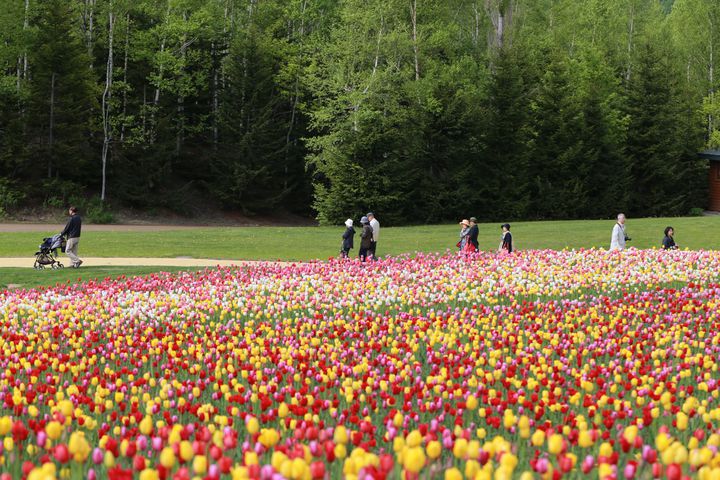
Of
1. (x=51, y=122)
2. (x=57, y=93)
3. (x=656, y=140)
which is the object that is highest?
(x=57, y=93)

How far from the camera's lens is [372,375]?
26.0 feet

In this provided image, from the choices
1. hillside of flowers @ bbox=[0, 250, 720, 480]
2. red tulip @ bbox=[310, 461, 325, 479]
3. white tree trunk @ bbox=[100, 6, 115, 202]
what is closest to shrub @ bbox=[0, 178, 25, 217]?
white tree trunk @ bbox=[100, 6, 115, 202]

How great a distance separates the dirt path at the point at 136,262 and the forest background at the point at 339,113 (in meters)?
22.9

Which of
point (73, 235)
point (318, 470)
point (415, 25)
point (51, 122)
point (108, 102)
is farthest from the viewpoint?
point (415, 25)

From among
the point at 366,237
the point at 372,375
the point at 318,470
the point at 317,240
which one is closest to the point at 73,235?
the point at 366,237

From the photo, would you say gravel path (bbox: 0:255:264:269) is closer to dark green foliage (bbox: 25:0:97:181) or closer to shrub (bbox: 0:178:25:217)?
shrub (bbox: 0:178:25:217)

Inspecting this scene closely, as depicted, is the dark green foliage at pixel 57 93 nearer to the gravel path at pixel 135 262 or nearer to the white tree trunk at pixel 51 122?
the white tree trunk at pixel 51 122

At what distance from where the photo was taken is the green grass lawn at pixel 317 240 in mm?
30656

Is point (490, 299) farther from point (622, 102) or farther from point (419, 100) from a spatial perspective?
point (622, 102)

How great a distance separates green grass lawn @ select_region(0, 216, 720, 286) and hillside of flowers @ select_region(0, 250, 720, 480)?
11.6 metres

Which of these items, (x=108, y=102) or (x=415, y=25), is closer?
(x=108, y=102)

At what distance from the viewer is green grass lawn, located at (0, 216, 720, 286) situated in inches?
1207

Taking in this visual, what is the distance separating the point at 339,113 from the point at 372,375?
5176 centimetres

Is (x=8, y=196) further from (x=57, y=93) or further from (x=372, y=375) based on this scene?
(x=372, y=375)
